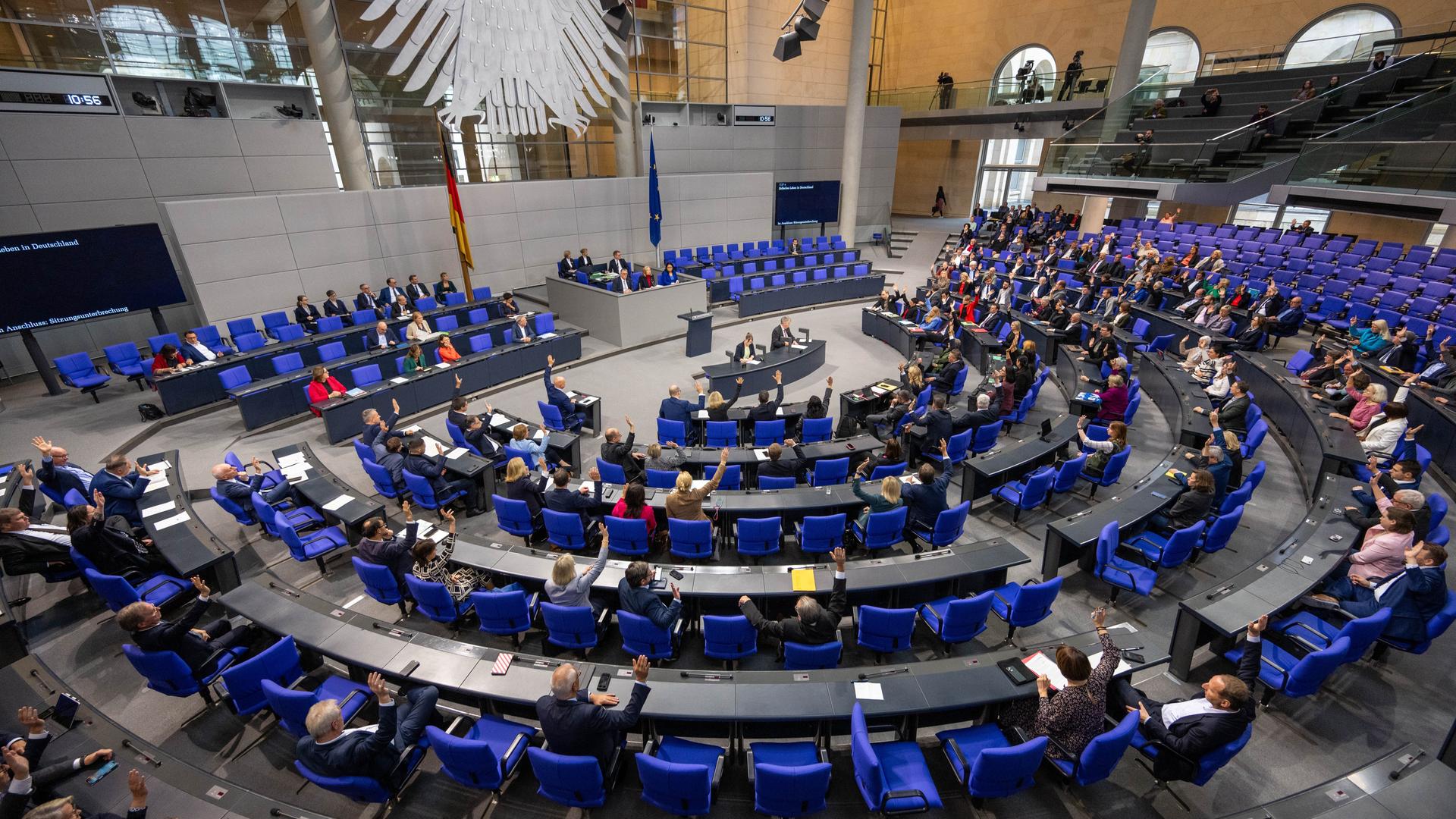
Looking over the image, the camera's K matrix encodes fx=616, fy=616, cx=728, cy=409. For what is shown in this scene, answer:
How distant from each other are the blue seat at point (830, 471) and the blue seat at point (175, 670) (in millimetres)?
6183

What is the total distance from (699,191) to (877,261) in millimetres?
7873

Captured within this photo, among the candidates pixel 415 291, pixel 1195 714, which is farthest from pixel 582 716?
pixel 415 291

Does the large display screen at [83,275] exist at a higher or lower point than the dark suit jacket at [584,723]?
higher

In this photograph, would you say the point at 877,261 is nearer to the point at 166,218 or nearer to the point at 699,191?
the point at 699,191

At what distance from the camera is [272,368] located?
1202 cm

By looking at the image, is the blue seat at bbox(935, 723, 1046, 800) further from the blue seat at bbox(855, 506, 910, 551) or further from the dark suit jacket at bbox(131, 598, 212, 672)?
the dark suit jacket at bbox(131, 598, 212, 672)

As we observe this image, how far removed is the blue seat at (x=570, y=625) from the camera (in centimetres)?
525

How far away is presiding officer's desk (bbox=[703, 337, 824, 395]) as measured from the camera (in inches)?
460

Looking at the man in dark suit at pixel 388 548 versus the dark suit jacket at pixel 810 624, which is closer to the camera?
the dark suit jacket at pixel 810 624

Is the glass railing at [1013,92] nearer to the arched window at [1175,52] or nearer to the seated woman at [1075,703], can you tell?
the arched window at [1175,52]

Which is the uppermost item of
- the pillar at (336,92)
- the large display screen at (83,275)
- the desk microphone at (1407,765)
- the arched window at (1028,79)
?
the arched window at (1028,79)

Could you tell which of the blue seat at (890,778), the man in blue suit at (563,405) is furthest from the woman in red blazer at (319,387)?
the blue seat at (890,778)

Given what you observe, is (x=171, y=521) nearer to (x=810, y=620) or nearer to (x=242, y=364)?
(x=242, y=364)

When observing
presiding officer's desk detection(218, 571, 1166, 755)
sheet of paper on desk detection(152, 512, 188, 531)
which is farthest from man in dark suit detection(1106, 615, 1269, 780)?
sheet of paper on desk detection(152, 512, 188, 531)
